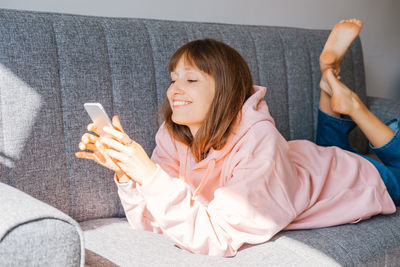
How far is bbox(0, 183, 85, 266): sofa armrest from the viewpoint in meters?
0.69

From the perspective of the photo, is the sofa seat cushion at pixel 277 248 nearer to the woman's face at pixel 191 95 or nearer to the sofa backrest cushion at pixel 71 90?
the sofa backrest cushion at pixel 71 90

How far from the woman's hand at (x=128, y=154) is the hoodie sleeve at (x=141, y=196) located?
25 mm

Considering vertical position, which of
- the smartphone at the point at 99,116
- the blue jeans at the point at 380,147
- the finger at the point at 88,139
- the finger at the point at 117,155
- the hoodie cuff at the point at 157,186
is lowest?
the blue jeans at the point at 380,147

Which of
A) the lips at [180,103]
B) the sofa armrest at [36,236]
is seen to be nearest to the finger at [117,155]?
the sofa armrest at [36,236]

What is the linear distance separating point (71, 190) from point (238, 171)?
18.9 inches

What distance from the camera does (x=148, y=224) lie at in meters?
1.24

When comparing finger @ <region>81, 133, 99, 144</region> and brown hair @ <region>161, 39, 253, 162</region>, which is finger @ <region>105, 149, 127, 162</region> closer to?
finger @ <region>81, 133, 99, 144</region>

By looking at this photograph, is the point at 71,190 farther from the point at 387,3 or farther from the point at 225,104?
the point at 387,3

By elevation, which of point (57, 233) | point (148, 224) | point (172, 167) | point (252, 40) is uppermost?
point (252, 40)

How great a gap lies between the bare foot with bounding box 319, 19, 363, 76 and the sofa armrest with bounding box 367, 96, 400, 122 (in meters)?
0.41

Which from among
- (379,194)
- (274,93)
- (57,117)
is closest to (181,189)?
(57,117)

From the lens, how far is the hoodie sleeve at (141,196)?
3.81 ft

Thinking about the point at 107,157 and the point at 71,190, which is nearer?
the point at 107,157

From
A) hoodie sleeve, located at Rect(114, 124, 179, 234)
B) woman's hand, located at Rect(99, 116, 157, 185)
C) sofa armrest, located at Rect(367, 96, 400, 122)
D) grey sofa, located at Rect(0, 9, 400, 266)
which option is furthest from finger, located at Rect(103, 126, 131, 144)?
sofa armrest, located at Rect(367, 96, 400, 122)
